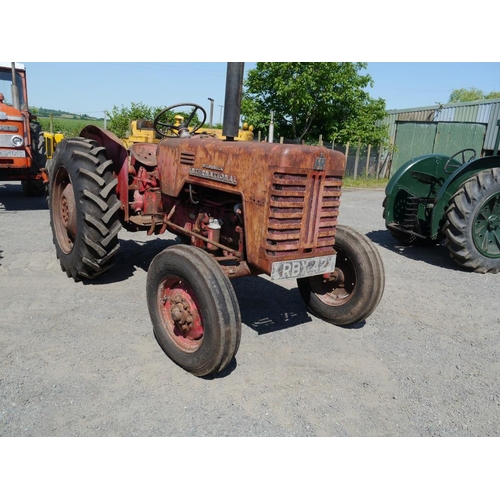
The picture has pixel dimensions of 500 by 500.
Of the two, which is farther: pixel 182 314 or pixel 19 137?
pixel 19 137

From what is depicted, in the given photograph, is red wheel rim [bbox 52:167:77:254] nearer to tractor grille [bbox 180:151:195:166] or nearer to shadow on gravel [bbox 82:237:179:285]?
shadow on gravel [bbox 82:237:179:285]

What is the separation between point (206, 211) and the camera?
3811mm

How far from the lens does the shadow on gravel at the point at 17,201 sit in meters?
8.92

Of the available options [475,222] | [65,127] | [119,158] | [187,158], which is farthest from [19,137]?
[65,127]

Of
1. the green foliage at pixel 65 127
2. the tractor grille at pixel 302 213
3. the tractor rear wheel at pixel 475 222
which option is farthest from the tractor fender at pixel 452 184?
the green foliage at pixel 65 127

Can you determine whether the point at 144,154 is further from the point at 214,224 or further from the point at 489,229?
the point at 489,229

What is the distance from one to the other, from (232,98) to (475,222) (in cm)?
385

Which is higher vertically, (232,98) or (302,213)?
(232,98)

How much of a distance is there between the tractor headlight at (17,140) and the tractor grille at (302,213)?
749 cm

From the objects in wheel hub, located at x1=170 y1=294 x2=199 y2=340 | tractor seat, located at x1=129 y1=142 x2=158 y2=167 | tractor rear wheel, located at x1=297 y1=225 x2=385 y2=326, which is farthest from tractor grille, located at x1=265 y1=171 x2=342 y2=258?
tractor seat, located at x1=129 y1=142 x2=158 y2=167

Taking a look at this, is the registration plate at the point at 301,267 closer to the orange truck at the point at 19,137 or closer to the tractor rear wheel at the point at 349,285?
the tractor rear wheel at the point at 349,285

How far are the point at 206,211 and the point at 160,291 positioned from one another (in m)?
0.89

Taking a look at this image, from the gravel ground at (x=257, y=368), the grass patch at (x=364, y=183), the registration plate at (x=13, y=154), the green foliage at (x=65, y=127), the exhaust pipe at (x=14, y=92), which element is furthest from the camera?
the green foliage at (x=65, y=127)

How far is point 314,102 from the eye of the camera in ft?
60.7
